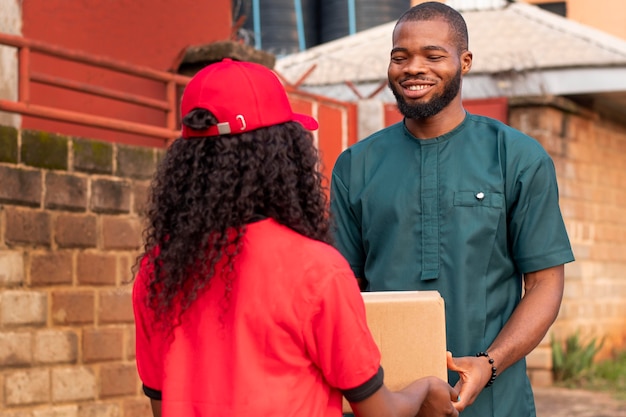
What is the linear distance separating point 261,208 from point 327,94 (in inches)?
378

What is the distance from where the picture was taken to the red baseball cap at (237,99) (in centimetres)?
257

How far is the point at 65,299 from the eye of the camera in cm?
680

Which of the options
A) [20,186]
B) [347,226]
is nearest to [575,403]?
[20,186]

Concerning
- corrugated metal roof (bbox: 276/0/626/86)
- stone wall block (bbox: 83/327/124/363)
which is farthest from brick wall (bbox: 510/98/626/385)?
stone wall block (bbox: 83/327/124/363)

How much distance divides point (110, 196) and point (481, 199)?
4346 mm

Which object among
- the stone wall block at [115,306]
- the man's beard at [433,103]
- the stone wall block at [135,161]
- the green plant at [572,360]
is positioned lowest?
the green plant at [572,360]

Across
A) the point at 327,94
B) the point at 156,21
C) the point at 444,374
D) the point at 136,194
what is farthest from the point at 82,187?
the point at 327,94

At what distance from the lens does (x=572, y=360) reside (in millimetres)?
10828

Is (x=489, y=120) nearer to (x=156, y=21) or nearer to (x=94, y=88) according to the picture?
(x=94, y=88)

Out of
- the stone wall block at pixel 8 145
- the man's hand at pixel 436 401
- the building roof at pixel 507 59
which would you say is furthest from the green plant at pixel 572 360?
the man's hand at pixel 436 401

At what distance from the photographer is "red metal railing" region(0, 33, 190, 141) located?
21.9ft

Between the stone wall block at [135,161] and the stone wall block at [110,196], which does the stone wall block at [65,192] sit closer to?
the stone wall block at [110,196]

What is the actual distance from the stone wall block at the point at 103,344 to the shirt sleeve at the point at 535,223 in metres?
4.27

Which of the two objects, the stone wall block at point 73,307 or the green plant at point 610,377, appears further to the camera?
the green plant at point 610,377
